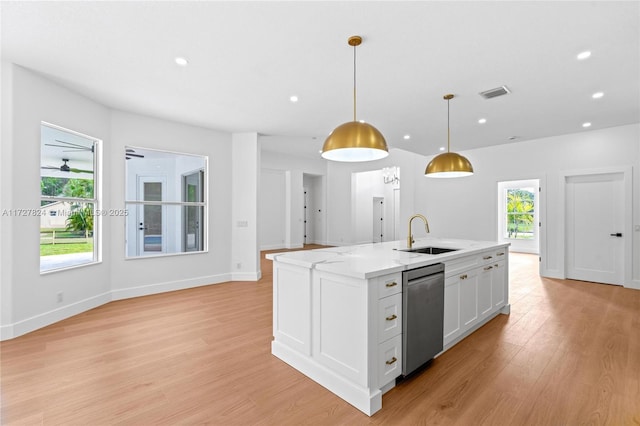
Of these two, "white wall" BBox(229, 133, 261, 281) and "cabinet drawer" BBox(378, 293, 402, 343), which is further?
"white wall" BBox(229, 133, 261, 281)

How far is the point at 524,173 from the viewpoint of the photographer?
20.4 ft

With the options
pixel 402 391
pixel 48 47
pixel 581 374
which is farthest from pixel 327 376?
pixel 48 47

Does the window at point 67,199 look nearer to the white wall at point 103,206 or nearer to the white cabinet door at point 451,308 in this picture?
the white wall at point 103,206

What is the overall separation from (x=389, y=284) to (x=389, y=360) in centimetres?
54

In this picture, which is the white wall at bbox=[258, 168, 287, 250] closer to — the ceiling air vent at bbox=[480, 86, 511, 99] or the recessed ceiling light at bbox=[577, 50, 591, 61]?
the ceiling air vent at bbox=[480, 86, 511, 99]

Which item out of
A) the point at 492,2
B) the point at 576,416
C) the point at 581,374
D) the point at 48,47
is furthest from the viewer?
the point at 48,47

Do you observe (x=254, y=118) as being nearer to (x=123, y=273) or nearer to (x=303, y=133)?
(x=303, y=133)

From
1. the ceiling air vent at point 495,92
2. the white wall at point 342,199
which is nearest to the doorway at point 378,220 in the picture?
the white wall at point 342,199

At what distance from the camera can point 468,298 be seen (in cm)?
295

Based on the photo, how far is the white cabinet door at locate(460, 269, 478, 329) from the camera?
2.86 m

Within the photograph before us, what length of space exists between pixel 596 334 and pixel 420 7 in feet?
12.1

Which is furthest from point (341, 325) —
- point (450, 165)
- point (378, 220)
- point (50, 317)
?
point (378, 220)

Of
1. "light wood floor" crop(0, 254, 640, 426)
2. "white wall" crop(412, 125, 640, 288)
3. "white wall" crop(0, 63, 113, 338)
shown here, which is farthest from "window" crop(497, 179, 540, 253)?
"white wall" crop(0, 63, 113, 338)

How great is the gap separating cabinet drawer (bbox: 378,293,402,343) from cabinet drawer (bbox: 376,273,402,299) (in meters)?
0.03
